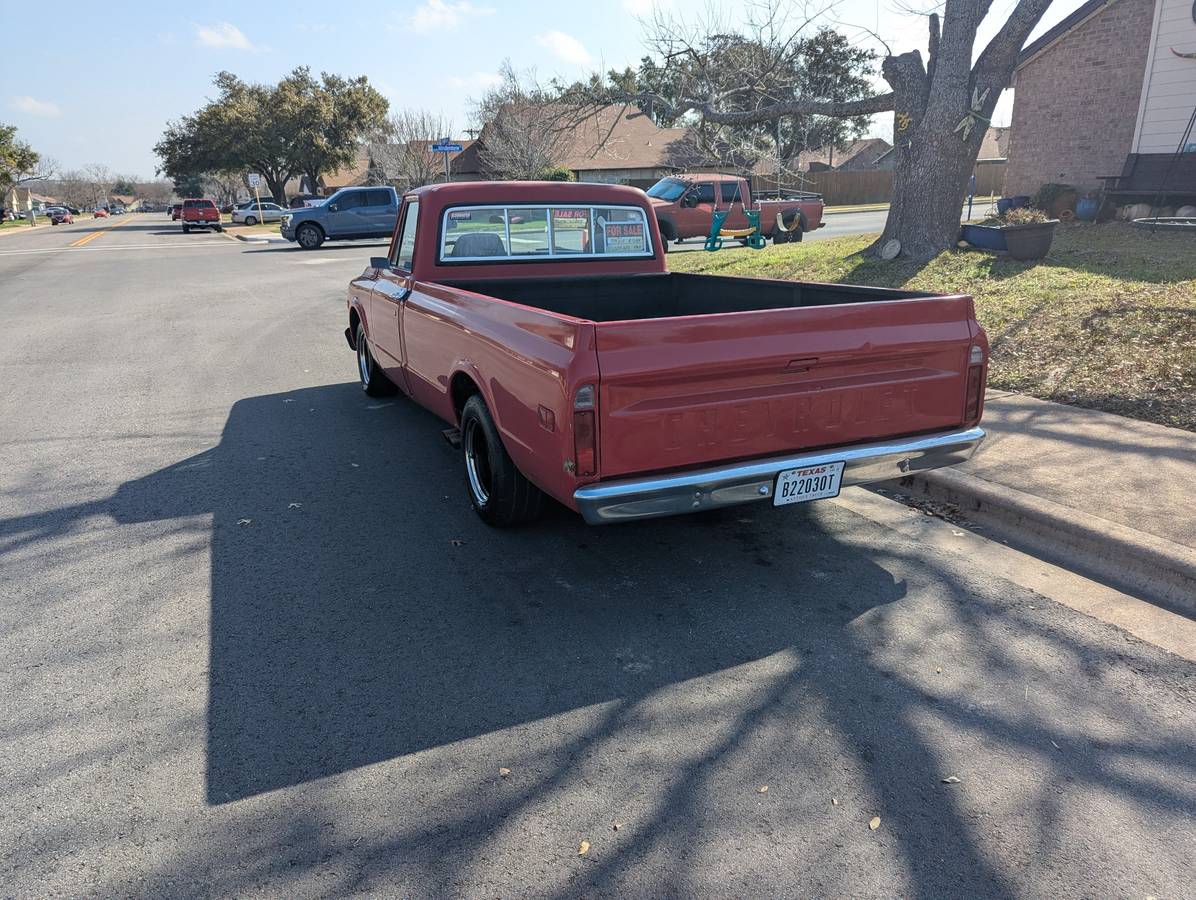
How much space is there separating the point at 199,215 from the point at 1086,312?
163ft

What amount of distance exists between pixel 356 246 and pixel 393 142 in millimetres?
28781

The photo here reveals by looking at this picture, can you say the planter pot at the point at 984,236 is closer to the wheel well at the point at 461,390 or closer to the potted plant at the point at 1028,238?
the potted plant at the point at 1028,238

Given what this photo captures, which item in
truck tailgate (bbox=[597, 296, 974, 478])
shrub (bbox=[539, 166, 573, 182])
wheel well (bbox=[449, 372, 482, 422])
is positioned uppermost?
shrub (bbox=[539, 166, 573, 182])

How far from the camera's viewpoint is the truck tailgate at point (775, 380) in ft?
11.1

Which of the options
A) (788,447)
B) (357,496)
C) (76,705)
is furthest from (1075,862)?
(357,496)

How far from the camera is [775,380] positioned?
142 inches

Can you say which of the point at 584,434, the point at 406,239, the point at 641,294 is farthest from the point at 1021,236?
the point at 584,434

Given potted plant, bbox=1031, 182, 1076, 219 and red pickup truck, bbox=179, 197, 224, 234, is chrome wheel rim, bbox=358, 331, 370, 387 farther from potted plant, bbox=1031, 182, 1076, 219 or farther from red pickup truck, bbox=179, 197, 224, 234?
red pickup truck, bbox=179, 197, 224, 234

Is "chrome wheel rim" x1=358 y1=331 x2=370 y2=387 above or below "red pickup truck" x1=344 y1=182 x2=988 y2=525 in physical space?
below

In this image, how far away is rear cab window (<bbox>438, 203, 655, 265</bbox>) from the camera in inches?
233

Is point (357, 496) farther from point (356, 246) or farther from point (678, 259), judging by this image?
point (356, 246)

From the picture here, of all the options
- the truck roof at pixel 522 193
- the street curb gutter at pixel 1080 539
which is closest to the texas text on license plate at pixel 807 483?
the street curb gutter at pixel 1080 539

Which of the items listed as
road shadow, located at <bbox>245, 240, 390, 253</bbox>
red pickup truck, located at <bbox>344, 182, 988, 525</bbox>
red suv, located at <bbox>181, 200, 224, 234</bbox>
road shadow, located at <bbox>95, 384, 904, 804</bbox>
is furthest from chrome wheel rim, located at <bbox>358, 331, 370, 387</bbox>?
red suv, located at <bbox>181, 200, 224, 234</bbox>

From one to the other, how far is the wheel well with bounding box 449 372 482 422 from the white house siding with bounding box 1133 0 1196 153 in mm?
18341
